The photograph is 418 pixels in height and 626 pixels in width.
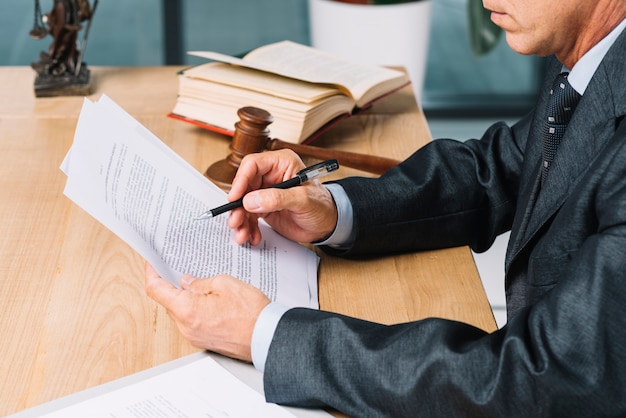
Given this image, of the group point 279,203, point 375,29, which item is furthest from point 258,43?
point 279,203

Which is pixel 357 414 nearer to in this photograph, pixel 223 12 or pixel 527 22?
pixel 527 22

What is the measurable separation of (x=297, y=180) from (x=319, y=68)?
1.86 feet

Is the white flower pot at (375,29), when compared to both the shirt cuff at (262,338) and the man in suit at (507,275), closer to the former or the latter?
the man in suit at (507,275)

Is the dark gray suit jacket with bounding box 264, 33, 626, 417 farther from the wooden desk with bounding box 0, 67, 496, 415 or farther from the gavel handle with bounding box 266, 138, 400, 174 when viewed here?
the gavel handle with bounding box 266, 138, 400, 174

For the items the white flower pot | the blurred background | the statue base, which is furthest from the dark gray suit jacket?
the blurred background

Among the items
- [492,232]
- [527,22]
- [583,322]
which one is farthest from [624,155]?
[492,232]

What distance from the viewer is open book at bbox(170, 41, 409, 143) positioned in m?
1.68

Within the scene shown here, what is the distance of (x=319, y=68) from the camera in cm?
183

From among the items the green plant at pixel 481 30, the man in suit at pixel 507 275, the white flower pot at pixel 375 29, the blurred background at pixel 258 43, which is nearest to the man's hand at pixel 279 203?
the man in suit at pixel 507 275

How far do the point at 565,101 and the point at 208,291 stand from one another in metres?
0.55

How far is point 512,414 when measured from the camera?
93cm

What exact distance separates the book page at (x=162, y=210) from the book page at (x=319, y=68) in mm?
490

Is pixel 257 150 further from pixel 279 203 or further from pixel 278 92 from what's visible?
pixel 279 203

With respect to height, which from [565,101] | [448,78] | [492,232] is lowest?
[448,78]
